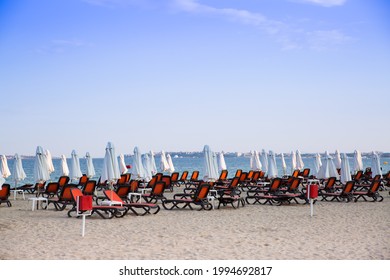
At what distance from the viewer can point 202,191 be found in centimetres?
1252

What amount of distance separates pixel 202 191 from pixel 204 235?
13.9 ft

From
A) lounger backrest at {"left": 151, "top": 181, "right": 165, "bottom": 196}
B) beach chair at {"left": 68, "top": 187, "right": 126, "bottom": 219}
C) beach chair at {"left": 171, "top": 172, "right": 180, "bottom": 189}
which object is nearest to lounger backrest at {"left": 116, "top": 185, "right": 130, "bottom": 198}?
lounger backrest at {"left": 151, "top": 181, "right": 165, "bottom": 196}

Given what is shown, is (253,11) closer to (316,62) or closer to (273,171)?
(316,62)

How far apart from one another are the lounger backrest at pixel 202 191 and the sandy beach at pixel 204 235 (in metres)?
0.63

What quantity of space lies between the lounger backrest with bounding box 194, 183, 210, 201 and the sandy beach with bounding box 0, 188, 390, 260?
63 cm

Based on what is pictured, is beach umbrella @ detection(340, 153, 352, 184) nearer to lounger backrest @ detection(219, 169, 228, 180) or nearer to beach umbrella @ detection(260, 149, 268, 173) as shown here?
beach umbrella @ detection(260, 149, 268, 173)

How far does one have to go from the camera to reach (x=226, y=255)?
6656 mm

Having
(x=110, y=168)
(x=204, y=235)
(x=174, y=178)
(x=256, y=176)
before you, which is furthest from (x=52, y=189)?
(x=256, y=176)

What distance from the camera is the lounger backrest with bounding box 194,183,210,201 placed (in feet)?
40.8

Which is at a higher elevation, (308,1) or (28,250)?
(308,1)

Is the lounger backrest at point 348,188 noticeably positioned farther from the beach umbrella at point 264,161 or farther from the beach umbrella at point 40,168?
the beach umbrella at point 40,168

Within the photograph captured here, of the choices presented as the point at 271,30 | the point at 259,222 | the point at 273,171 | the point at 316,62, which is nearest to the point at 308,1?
the point at 271,30

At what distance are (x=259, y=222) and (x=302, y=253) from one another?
10.4 feet

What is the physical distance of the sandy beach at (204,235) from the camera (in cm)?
674
